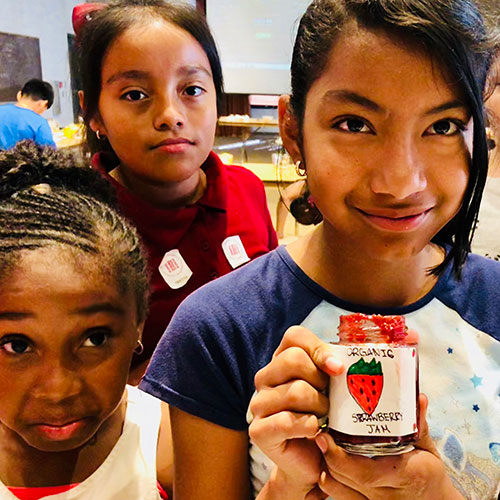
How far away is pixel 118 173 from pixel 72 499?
74 centimetres

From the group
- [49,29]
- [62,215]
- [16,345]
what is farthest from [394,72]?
[49,29]

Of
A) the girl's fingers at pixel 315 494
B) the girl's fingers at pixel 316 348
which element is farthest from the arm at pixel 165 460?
the girl's fingers at pixel 316 348

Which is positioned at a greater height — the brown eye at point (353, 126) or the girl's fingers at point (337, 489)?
the brown eye at point (353, 126)

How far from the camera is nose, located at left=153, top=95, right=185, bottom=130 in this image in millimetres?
1188

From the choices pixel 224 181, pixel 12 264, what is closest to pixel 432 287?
pixel 12 264

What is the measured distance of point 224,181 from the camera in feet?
4.71

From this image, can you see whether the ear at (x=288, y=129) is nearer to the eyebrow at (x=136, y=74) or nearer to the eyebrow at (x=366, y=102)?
the eyebrow at (x=366, y=102)

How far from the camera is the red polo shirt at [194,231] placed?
48.4 inches

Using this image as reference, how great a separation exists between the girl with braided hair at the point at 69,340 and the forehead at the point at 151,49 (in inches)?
13.1

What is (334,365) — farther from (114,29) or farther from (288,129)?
(114,29)

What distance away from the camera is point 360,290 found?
2.71ft

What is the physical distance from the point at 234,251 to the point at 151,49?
0.48 metres

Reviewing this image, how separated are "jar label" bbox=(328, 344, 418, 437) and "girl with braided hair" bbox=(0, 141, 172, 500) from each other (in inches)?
16.9

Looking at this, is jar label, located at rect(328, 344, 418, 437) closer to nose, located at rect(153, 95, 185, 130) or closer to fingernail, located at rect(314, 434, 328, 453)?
fingernail, located at rect(314, 434, 328, 453)
